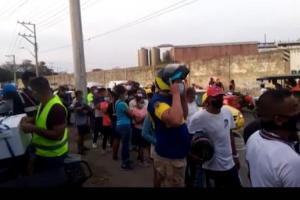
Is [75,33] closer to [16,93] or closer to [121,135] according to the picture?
[121,135]

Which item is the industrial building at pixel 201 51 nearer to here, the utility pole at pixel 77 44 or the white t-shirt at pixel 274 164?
the utility pole at pixel 77 44

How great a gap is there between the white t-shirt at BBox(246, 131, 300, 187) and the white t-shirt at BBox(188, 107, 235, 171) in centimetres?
219

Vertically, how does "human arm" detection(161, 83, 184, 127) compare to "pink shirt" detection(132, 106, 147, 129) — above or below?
above

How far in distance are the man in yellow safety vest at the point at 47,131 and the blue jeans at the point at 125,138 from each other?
438cm

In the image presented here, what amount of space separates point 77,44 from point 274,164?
36.9 ft

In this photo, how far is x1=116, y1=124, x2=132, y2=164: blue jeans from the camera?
895 cm

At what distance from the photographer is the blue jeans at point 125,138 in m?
8.95

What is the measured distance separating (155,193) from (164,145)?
290 centimetres

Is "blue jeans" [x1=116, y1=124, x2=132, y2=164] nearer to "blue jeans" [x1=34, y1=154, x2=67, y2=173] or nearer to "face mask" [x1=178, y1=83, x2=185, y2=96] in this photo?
"blue jeans" [x1=34, y1=154, x2=67, y2=173]

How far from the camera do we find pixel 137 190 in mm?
1375

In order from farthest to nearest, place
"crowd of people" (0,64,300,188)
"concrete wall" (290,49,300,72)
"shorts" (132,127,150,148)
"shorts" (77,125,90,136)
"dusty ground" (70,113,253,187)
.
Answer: "concrete wall" (290,49,300,72), "shorts" (77,125,90,136), "shorts" (132,127,150,148), "dusty ground" (70,113,253,187), "crowd of people" (0,64,300,188)

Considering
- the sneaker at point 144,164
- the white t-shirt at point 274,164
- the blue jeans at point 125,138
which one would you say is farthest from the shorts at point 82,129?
the white t-shirt at point 274,164

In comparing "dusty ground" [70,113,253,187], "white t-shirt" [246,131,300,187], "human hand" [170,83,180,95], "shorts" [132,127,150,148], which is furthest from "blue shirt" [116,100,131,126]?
"white t-shirt" [246,131,300,187]

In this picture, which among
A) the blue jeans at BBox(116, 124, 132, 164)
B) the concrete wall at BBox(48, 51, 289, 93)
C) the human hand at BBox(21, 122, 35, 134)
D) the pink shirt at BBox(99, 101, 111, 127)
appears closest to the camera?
the human hand at BBox(21, 122, 35, 134)
